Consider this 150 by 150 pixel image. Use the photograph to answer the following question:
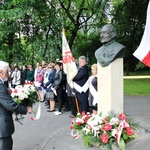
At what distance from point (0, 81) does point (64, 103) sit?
231 inches

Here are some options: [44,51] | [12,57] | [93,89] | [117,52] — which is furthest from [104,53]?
[12,57]

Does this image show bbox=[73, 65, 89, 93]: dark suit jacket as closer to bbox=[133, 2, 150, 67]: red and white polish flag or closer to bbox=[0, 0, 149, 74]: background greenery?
bbox=[133, 2, 150, 67]: red and white polish flag

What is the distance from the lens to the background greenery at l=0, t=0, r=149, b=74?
15.7 meters

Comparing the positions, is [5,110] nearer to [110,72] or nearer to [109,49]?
[110,72]

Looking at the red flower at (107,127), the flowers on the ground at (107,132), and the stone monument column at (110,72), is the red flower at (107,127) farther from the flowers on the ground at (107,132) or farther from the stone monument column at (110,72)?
the stone monument column at (110,72)

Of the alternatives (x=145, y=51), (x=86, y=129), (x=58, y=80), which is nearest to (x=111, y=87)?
(x=86, y=129)

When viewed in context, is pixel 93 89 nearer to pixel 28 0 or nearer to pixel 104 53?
pixel 104 53

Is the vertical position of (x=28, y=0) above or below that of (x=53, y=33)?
above

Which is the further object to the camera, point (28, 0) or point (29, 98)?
point (28, 0)

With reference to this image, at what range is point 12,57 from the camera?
19516mm

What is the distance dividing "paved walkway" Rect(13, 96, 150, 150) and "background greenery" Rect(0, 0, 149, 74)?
7.94m

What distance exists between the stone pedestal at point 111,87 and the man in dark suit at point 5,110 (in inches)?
71.6

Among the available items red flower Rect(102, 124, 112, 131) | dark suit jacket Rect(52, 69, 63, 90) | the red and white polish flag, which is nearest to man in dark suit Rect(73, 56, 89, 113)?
dark suit jacket Rect(52, 69, 63, 90)

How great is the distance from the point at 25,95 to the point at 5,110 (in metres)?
0.42
